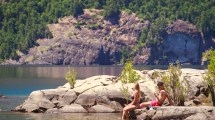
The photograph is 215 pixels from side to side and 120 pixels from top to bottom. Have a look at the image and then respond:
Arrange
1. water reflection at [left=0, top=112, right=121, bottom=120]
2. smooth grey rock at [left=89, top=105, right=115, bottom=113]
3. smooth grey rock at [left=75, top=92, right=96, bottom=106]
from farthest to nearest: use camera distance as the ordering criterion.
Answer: smooth grey rock at [left=75, top=92, right=96, bottom=106]
smooth grey rock at [left=89, top=105, right=115, bottom=113]
water reflection at [left=0, top=112, right=121, bottom=120]

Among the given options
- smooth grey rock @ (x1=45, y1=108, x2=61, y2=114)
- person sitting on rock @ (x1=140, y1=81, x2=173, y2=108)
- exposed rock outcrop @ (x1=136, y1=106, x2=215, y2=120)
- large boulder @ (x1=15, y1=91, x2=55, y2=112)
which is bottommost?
smooth grey rock @ (x1=45, y1=108, x2=61, y2=114)

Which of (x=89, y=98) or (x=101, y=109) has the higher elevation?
(x=89, y=98)

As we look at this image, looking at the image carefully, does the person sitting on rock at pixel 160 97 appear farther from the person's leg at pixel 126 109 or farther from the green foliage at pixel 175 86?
the green foliage at pixel 175 86

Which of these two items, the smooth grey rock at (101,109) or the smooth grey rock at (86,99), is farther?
the smooth grey rock at (86,99)

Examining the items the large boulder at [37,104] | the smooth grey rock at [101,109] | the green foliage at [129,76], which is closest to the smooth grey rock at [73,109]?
the smooth grey rock at [101,109]

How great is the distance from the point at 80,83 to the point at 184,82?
433 inches

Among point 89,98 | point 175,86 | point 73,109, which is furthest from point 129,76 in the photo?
point 175,86

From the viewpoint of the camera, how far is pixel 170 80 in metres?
49.6

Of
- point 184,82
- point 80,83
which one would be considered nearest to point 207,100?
point 184,82

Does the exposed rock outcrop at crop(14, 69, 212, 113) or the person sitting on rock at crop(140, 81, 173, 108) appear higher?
the person sitting on rock at crop(140, 81, 173, 108)

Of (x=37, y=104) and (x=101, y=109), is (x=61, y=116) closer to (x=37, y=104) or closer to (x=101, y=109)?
(x=101, y=109)

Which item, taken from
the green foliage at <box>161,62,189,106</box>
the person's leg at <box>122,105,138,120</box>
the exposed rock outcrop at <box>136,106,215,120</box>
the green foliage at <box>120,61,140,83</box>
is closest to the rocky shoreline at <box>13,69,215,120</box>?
the green foliage at <box>120,61,140,83</box>

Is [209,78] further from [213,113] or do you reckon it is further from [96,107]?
[96,107]

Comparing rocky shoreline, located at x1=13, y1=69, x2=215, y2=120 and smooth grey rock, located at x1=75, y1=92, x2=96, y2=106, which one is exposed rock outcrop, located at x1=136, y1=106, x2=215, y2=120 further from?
smooth grey rock, located at x1=75, y1=92, x2=96, y2=106
